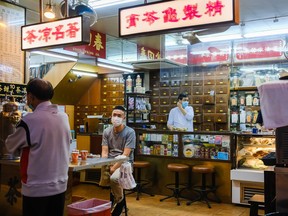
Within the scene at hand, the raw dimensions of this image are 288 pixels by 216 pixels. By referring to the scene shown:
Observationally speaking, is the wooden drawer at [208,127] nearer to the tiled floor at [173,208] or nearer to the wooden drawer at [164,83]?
the wooden drawer at [164,83]

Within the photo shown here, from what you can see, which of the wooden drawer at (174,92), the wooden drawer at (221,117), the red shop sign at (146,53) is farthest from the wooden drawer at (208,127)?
the red shop sign at (146,53)

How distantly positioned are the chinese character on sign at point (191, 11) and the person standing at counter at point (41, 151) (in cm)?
152

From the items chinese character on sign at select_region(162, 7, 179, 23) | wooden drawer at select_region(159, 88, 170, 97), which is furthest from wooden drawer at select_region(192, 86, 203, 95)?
chinese character on sign at select_region(162, 7, 179, 23)

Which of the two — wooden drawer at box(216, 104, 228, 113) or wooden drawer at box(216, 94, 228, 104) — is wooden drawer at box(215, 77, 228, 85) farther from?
wooden drawer at box(216, 104, 228, 113)

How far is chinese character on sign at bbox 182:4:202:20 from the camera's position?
3.31m

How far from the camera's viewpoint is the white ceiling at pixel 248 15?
6817 mm

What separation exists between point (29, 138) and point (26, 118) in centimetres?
16

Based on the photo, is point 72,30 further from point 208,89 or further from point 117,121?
point 208,89

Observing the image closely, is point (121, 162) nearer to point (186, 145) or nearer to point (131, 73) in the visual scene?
point (186, 145)

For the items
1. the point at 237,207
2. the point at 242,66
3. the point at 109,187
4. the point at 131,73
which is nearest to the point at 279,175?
the point at 109,187

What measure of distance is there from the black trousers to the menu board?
220cm

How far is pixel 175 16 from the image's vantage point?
3426mm

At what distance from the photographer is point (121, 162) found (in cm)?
425

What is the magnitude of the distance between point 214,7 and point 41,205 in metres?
2.29
